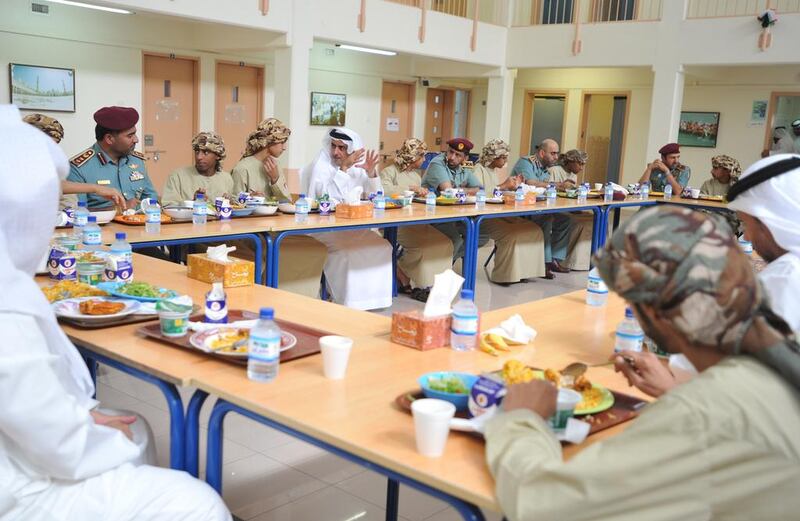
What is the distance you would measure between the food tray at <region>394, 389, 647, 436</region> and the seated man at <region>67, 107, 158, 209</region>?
3557 millimetres

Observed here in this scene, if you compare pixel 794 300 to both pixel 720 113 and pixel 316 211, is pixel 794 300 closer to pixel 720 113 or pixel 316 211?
pixel 316 211

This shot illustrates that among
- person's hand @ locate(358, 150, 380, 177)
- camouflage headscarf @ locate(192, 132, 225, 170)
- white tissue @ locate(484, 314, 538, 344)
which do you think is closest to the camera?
white tissue @ locate(484, 314, 538, 344)

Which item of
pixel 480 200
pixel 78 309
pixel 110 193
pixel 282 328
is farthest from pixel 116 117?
pixel 282 328

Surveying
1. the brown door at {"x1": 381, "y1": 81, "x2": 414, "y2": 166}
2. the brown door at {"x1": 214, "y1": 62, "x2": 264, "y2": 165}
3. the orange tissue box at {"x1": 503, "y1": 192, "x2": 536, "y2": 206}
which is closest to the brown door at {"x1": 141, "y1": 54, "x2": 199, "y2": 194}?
the brown door at {"x1": 214, "y1": 62, "x2": 264, "y2": 165}

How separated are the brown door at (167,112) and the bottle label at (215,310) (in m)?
7.93

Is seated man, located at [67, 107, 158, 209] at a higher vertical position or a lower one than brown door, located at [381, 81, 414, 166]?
lower

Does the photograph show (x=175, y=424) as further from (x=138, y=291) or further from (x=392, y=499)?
(x=392, y=499)

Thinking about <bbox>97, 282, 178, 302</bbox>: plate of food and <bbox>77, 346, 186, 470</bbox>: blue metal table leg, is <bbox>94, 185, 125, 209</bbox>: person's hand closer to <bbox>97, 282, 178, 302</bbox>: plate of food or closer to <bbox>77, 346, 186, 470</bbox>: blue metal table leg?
<bbox>97, 282, 178, 302</bbox>: plate of food

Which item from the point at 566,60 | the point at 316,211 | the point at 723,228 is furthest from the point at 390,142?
the point at 723,228

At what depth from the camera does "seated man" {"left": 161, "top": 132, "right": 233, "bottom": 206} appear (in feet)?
18.1

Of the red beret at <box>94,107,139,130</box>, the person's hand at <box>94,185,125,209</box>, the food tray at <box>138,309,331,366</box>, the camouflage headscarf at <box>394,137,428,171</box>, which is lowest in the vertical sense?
the food tray at <box>138,309,331,366</box>

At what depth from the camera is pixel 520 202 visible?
681cm

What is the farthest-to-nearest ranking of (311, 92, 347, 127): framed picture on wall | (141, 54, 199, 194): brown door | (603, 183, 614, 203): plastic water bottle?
(311, 92, 347, 127): framed picture on wall < (141, 54, 199, 194): brown door < (603, 183, 614, 203): plastic water bottle

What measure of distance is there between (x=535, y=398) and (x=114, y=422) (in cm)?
105
